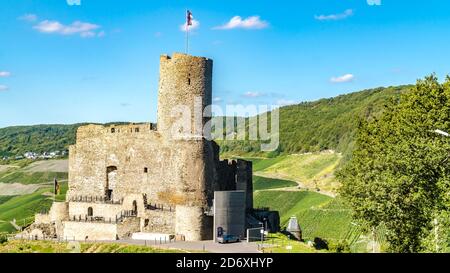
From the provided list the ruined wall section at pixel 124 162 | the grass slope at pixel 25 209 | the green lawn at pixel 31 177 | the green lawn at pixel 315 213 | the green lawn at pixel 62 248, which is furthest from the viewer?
the green lawn at pixel 31 177

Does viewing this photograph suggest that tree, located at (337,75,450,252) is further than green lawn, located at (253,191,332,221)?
No

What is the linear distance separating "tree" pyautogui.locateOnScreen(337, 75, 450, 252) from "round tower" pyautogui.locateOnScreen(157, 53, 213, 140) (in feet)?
44.2

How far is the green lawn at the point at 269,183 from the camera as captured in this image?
4641 inches

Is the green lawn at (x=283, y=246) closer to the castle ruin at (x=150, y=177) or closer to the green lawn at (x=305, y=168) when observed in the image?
the castle ruin at (x=150, y=177)

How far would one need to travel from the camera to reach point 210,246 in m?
45.4

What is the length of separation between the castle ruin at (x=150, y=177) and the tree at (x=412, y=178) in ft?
37.8

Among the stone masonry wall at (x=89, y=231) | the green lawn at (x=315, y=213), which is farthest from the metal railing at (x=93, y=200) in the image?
the green lawn at (x=315, y=213)

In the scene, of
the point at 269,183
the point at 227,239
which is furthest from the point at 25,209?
the point at 227,239

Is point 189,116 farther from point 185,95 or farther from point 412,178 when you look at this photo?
point 412,178

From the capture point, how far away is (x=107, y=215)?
53.7 m

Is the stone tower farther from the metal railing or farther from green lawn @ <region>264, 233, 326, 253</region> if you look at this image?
green lawn @ <region>264, 233, 326, 253</region>

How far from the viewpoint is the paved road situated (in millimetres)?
43250

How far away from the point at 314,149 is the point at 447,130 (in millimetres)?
130466

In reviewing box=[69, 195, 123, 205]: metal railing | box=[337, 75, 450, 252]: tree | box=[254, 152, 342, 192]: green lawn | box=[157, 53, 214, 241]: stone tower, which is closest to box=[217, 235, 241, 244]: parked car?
box=[157, 53, 214, 241]: stone tower
